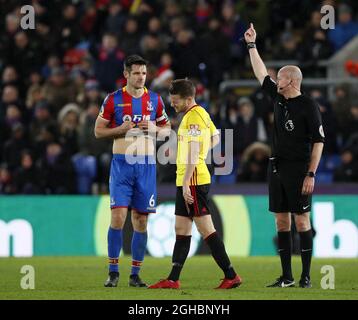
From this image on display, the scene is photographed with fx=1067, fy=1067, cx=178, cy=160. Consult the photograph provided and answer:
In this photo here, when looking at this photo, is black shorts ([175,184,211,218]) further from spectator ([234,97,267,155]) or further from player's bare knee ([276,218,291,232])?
spectator ([234,97,267,155])

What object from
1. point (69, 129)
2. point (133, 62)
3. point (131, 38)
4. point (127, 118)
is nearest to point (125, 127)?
point (127, 118)

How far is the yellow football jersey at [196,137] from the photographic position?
10.3 m

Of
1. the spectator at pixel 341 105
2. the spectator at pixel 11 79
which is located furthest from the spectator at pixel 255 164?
the spectator at pixel 11 79

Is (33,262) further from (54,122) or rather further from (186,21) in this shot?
(186,21)

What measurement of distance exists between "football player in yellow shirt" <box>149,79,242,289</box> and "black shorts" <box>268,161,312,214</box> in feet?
2.37

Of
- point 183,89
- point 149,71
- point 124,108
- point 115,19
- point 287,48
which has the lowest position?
point 124,108

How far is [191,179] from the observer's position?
10.5m

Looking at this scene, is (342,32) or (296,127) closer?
(296,127)

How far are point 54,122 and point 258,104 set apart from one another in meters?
3.69

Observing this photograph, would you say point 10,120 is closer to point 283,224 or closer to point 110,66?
point 110,66

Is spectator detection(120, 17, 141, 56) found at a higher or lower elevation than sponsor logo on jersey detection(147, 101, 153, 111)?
higher

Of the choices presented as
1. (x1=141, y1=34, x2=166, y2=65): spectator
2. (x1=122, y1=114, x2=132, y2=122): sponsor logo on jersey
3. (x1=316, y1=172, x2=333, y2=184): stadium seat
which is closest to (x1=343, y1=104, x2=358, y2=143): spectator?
(x1=316, y1=172, x2=333, y2=184): stadium seat

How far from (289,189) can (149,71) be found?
8357mm

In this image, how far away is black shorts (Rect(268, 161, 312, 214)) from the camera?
10.7 m
